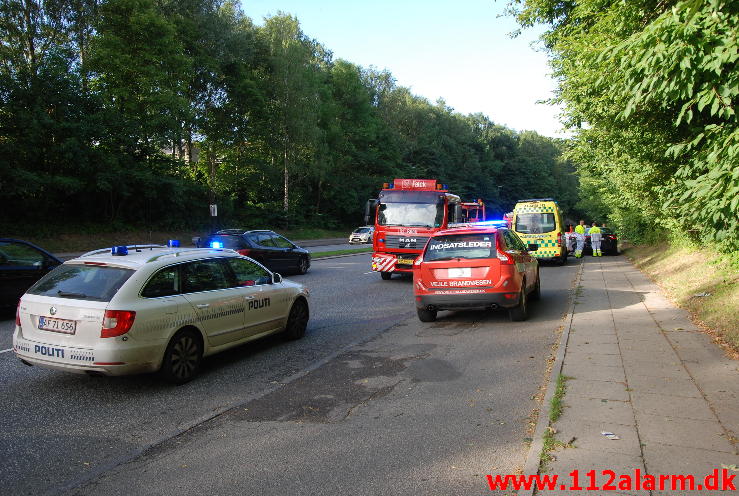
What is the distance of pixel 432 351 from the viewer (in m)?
7.68

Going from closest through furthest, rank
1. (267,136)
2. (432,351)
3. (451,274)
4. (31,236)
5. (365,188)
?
(432,351), (451,274), (31,236), (267,136), (365,188)

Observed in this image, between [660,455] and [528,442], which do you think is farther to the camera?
[528,442]

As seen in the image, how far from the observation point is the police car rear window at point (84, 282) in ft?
19.1

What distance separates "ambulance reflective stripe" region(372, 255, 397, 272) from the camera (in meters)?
16.1

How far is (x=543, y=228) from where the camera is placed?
75.4ft

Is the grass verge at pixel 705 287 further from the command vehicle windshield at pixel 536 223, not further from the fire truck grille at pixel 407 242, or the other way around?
the fire truck grille at pixel 407 242

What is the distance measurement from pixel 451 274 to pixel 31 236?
90.6 feet

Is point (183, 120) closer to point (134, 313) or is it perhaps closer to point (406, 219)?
point (406, 219)

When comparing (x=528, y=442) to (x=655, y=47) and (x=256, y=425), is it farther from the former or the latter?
(x=655, y=47)

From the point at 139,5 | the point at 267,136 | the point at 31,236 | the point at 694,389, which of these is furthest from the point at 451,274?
the point at 267,136

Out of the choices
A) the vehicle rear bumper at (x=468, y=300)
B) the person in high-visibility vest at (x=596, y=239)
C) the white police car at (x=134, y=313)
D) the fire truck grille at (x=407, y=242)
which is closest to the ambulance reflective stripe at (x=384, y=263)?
the fire truck grille at (x=407, y=242)

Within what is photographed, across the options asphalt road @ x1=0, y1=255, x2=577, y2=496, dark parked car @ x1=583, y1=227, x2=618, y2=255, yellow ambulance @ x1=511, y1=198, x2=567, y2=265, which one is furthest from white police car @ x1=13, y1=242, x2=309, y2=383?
dark parked car @ x1=583, y1=227, x2=618, y2=255

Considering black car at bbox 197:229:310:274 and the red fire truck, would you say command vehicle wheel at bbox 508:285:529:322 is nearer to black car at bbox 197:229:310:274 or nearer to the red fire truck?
the red fire truck

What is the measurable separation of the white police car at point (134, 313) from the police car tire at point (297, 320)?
1144 mm
